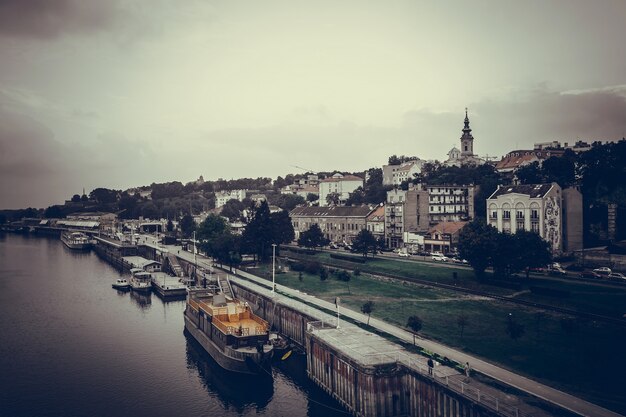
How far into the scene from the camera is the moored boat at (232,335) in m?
44.1

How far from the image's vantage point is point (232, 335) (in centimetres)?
4622

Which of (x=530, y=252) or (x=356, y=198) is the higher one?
(x=356, y=198)

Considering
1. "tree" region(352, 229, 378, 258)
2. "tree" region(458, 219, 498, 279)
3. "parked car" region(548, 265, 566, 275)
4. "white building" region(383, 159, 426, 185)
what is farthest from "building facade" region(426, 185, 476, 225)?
"tree" region(458, 219, 498, 279)

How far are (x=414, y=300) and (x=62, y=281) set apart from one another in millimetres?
74547

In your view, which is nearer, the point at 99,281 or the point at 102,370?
the point at 102,370

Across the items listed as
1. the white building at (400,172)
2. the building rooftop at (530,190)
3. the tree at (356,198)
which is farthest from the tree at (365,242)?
the white building at (400,172)

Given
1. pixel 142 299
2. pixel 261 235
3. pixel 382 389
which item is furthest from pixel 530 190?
pixel 142 299

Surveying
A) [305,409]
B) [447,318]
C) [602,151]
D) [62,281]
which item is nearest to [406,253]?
[602,151]

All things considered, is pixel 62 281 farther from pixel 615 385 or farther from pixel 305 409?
pixel 615 385

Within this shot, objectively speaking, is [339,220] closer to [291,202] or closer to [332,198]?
[332,198]

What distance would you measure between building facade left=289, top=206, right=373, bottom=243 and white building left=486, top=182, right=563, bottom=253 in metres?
36.3

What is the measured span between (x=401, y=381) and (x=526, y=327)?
16777 millimetres

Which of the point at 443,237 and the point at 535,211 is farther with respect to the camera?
the point at 443,237

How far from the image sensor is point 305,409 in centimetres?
3750
